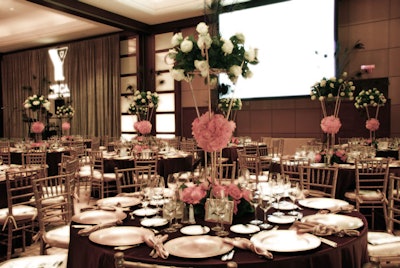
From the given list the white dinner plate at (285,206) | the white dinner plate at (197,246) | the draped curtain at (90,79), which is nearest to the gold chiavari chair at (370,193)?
the white dinner plate at (285,206)

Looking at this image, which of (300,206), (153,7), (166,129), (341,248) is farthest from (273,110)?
(341,248)

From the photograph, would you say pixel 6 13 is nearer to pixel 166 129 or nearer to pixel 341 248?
pixel 166 129

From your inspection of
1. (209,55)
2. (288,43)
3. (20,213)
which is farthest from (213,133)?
(288,43)

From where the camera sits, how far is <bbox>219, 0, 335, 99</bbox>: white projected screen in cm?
949

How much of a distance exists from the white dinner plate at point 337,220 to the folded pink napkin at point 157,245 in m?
0.88

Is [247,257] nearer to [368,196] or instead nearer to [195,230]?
[195,230]

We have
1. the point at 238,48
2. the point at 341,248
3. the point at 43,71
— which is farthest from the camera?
the point at 43,71

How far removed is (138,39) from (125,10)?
1883 millimetres

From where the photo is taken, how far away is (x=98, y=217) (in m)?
2.44

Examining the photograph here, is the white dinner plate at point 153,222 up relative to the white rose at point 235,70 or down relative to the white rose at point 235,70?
down

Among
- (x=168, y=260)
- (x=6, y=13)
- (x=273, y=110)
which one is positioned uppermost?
(x=6, y=13)

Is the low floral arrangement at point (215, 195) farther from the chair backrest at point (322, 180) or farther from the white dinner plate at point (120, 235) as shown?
the chair backrest at point (322, 180)

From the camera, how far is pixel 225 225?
2.29m

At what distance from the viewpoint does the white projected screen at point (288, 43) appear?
31.1 feet
